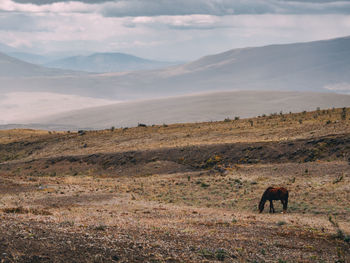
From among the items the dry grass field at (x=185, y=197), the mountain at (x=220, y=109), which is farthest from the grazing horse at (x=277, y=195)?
the mountain at (x=220, y=109)

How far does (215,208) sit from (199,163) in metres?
15.2

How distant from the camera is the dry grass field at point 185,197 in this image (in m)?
11.0

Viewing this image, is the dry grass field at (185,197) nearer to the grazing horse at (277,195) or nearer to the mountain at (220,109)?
the grazing horse at (277,195)

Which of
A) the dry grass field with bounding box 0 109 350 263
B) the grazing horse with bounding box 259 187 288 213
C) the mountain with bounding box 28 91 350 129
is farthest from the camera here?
the mountain with bounding box 28 91 350 129

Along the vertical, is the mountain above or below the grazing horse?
above

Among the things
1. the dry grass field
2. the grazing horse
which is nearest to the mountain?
the dry grass field

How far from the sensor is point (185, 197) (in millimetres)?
23875

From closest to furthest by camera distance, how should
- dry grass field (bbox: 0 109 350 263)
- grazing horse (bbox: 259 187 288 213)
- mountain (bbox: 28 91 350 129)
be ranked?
dry grass field (bbox: 0 109 350 263) < grazing horse (bbox: 259 187 288 213) < mountain (bbox: 28 91 350 129)

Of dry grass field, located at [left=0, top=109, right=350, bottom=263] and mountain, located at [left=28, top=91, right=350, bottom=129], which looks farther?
mountain, located at [left=28, top=91, right=350, bottom=129]

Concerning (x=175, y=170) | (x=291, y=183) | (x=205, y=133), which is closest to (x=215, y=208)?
(x=291, y=183)

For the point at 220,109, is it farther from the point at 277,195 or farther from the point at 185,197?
the point at 277,195

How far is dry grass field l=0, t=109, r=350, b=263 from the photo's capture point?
36.2 feet

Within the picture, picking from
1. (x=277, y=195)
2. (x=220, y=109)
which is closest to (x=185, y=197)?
(x=277, y=195)

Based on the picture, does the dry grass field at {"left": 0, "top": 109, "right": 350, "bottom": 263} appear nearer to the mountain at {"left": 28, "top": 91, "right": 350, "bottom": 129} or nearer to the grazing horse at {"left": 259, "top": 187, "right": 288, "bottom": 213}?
the grazing horse at {"left": 259, "top": 187, "right": 288, "bottom": 213}
